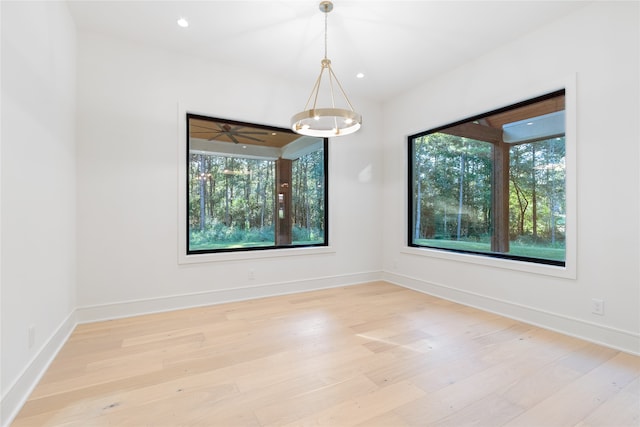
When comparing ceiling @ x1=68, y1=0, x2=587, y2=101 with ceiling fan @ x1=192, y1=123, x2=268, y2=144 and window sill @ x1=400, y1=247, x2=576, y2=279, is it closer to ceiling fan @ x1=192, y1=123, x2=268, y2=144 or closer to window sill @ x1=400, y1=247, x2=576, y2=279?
ceiling fan @ x1=192, y1=123, x2=268, y2=144

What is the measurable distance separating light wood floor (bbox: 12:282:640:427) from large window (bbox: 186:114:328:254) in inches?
46.0

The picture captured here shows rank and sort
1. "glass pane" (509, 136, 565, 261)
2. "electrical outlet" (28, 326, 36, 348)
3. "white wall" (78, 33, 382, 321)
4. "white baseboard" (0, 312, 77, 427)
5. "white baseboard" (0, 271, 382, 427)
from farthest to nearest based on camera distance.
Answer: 1. "white wall" (78, 33, 382, 321)
2. "glass pane" (509, 136, 565, 261)
3. "electrical outlet" (28, 326, 36, 348)
4. "white baseboard" (0, 271, 382, 427)
5. "white baseboard" (0, 312, 77, 427)

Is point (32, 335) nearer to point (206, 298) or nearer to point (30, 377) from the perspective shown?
point (30, 377)

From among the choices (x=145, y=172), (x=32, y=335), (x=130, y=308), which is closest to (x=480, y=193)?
(x=145, y=172)

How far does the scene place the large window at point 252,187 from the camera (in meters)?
3.69

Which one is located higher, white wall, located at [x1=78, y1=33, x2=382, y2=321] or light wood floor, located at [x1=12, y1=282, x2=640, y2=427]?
white wall, located at [x1=78, y1=33, x2=382, y2=321]

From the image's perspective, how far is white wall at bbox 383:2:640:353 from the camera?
7.90 ft

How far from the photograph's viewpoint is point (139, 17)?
9.27 ft

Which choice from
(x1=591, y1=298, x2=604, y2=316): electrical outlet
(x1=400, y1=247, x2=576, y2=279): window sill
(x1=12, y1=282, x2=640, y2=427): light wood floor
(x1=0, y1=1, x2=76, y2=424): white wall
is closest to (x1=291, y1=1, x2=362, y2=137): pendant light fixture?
(x1=0, y1=1, x2=76, y2=424): white wall

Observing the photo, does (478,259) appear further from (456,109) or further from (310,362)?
(310,362)

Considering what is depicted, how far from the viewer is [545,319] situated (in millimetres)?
2893

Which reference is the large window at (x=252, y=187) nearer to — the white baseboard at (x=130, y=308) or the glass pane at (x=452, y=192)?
the white baseboard at (x=130, y=308)

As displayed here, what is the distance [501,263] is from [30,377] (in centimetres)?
409

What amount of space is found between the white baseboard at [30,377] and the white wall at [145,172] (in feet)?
2.09
